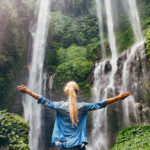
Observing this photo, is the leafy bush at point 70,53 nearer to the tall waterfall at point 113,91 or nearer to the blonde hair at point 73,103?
the tall waterfall at point 113,91

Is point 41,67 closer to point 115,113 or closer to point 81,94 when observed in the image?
point 81,94

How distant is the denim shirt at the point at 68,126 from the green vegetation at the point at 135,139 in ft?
9.90

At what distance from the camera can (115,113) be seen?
10.7 metres

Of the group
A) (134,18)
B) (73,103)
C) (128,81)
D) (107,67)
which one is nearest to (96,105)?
(73,103)

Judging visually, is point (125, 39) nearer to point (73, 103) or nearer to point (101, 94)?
point (101, 94)

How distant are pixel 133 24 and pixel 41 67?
7.58 metres

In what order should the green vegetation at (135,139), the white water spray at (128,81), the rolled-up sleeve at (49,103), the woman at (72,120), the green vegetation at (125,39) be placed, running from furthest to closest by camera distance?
the green vegetation at (125,39), the white water spray at (128,81), the green vegetation at (135,139), the rolled-up sleeve at (49,103), the woman at (72,120)

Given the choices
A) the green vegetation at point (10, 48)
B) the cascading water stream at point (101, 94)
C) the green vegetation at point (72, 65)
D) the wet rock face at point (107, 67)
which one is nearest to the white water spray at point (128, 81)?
the cascading water stream at point (101, 94)

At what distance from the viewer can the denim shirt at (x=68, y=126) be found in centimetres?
233

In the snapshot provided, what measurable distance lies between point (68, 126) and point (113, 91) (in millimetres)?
9004

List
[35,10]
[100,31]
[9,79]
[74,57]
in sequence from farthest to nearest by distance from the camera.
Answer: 1. [35,10]
2. [100,31]
3. [74,57]
4. [9,79]

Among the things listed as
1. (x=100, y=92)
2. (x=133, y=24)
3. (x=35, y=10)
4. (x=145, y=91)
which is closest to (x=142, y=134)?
(x=145, y=91)

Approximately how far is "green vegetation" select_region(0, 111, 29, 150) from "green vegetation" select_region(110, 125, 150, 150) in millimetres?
3170

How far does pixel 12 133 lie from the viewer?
662 centimetres
